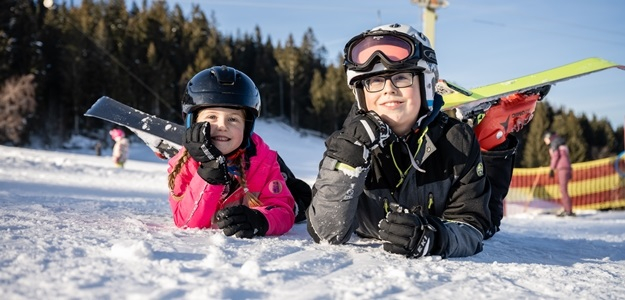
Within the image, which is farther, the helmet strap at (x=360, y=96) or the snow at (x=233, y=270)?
the helmet strap at (x=360, y=96)

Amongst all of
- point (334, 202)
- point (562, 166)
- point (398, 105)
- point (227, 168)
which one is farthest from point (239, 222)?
point (562, 166)

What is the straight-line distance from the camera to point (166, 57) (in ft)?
181

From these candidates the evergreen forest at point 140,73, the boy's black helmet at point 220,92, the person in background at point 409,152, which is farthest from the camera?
the evergreen forest at point 140,73

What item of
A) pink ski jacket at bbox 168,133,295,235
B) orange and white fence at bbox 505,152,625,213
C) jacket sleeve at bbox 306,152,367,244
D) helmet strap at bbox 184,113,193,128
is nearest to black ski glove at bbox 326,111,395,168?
jacket sleeve at bbox 306,152,367,244

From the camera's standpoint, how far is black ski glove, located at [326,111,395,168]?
216 cm

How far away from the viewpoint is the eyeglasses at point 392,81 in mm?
2578

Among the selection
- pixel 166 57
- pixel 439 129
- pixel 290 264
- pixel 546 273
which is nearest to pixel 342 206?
pixel 290 264

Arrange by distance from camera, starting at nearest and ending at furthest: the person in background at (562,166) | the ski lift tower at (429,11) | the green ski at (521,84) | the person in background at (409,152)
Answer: the person in background at (409,152)
the green ski at (521,84)
the person in background at (562,166)
the ski lift tower at (429,11)

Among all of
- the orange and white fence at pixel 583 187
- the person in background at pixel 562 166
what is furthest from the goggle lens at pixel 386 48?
the orange and white fence at pixel 583 187

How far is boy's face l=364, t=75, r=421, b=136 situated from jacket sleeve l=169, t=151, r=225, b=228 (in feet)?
3.55

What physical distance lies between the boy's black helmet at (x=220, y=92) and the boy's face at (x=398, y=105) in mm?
1000

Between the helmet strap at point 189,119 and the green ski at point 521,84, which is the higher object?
the green ski at point 521,84

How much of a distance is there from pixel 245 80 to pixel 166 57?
55.6 m

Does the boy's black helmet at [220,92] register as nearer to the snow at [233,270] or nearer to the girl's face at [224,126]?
the girl's face at [224,126]
